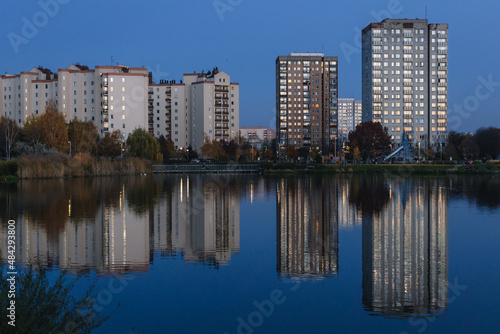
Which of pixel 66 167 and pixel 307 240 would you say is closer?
pixel 307 240

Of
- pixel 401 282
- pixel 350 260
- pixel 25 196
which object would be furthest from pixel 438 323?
pixel 25 196

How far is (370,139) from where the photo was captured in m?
103

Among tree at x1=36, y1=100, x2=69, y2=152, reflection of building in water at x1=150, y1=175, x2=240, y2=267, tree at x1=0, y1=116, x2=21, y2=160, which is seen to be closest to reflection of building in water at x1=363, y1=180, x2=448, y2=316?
reflection of building in water at x1=150, y1=175, x2=240, y2=267

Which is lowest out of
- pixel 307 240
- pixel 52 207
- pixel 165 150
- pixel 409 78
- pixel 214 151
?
pixel 307 240

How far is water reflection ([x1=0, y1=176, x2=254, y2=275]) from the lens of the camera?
14.6 m

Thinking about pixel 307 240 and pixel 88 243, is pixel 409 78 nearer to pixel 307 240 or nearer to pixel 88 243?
pixel 307 240

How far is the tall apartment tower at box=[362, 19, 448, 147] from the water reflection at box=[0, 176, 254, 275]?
10759cm

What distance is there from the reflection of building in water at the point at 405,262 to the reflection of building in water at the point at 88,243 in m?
6.34

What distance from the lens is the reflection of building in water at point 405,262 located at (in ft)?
35.6

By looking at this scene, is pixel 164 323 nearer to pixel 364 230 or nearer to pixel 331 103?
pixel 364 230

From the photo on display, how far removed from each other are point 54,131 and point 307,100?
101994 mm
